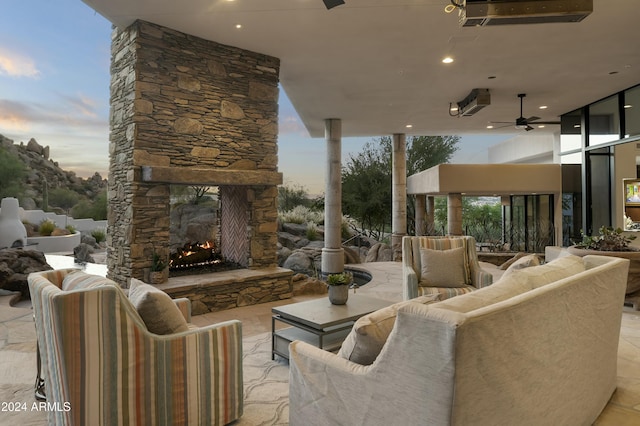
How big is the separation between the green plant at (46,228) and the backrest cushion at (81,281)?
7661 millimetres

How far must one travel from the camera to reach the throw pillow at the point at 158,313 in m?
1.92

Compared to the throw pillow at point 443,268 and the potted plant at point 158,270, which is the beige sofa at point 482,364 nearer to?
the throw pillow at point 443,268

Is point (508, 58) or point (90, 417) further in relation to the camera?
point (508, 58)

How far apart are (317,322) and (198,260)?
9.80 ft

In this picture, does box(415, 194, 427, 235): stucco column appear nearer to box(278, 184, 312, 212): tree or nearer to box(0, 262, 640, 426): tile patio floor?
box(278, 184, 312, 212): tree

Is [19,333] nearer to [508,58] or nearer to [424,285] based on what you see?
[424,285]

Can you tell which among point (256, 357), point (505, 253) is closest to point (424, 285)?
point (256, 357)

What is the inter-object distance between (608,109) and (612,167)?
1.08 metres

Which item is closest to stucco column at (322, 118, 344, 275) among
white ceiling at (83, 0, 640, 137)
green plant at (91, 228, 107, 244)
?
white ceiling at (83, 0, 640, 137)

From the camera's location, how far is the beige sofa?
118 cm

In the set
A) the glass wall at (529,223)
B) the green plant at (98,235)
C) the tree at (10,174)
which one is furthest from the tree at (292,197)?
the tree at (10,174)

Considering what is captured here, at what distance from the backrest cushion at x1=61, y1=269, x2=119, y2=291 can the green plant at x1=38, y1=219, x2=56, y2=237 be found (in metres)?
7.66

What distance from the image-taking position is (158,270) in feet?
13.8

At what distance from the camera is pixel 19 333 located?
358 cm
